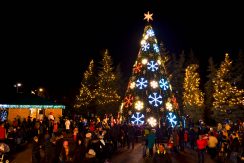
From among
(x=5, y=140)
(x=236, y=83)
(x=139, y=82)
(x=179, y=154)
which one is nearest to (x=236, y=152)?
(x=179, y=154)

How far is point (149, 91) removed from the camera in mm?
32812

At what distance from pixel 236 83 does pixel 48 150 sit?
4133 centimetres

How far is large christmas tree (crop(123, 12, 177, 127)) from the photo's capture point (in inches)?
1272

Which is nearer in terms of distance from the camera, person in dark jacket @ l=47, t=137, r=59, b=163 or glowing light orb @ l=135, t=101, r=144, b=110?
person in dark jacket @ l=47, t=137, r=59, b=163

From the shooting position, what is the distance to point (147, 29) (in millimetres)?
33625

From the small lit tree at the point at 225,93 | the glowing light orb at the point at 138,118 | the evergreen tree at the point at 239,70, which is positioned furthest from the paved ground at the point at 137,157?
the evergreen tree at the point at 239,70

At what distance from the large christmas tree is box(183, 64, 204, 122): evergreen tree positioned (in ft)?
69.4

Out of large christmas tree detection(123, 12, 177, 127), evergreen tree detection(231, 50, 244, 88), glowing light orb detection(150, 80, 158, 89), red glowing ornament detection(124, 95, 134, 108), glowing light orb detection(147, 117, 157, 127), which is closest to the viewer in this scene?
glowing light orb detection(147, 117, 157, 127)

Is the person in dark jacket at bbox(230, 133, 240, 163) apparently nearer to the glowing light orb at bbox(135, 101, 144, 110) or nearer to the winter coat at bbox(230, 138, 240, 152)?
the winter coat at bbox(230, 138, 240, 152)

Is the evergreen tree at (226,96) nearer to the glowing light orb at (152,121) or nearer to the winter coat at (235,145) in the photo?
the glowing light orb at (152,121)

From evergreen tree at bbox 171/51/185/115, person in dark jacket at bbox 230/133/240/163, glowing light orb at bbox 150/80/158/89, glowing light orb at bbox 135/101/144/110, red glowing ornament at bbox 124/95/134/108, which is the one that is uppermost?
evergreen tree at bbox 171/51/185/115

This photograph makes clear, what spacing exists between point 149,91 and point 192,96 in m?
23.0

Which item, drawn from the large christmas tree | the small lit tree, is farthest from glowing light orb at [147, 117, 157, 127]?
the small lit tree

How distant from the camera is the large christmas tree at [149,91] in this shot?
32.3 metres
